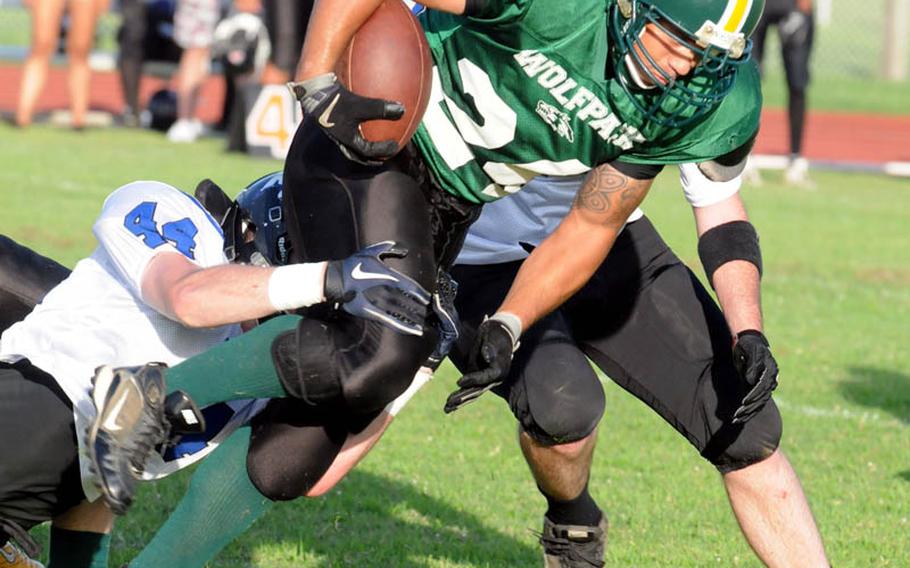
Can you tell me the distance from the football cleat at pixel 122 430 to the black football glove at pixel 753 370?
1.39m

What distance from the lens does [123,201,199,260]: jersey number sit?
3.35 meters

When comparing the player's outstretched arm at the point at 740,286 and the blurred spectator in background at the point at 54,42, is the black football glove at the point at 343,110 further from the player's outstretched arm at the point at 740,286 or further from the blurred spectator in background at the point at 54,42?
the blurred spectator in background at the point at 54,42

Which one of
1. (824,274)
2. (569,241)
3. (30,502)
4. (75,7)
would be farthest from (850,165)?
(30,502)

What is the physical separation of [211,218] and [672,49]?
3.65 feet

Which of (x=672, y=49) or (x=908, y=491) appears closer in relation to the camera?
(x=672, y=49)

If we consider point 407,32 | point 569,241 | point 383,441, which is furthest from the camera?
point 383,441

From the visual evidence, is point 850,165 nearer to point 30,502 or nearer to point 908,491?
point 908,491

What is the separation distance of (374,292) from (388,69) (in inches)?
21.7

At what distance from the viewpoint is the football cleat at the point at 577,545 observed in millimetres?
4078

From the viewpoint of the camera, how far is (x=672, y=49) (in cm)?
349

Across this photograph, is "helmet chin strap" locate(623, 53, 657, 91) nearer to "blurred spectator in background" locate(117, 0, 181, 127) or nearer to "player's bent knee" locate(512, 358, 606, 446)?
"player's bent knee" locate(512, 358, 606, 446)

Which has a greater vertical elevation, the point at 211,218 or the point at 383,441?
the point at 211,218

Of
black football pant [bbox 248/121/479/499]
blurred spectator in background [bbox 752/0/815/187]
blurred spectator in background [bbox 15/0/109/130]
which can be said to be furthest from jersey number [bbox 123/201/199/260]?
blurred spectator in background [bbox 15/0/109/130]

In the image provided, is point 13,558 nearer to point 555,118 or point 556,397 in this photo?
point 556,397
